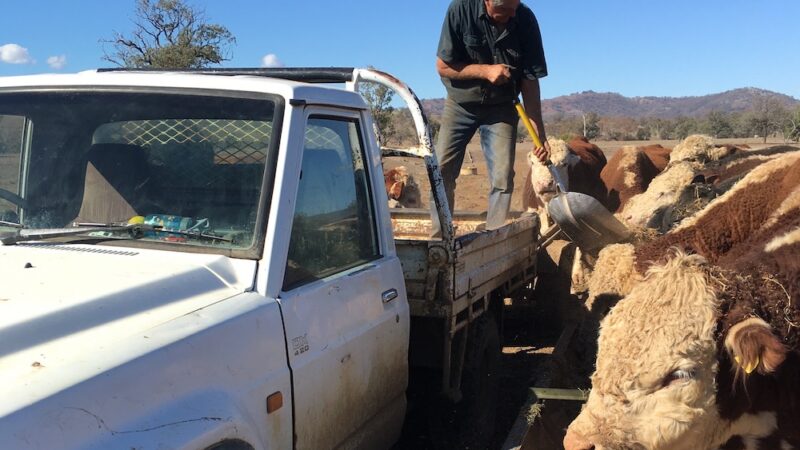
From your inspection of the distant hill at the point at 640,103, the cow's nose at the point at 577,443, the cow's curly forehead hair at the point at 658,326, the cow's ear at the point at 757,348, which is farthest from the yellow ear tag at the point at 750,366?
the distant hill at the point at 640,103

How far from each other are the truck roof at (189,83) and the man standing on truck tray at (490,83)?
3051mm

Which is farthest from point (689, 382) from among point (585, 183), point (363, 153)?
point (585, 183)

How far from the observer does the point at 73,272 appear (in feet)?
8.09

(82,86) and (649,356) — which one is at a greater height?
(82,86)

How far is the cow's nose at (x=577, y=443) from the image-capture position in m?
3.25

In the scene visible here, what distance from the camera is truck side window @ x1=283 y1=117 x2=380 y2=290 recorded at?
2975mm

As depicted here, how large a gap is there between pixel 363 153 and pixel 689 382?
185cm

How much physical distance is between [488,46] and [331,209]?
3484 mm

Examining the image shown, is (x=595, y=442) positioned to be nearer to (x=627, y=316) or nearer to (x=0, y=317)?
(x=627, y=316)

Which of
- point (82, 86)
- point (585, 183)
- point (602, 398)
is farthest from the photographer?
point (585, 183)

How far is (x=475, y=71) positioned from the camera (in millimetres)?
6074

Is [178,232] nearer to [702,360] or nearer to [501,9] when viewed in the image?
[702,360]

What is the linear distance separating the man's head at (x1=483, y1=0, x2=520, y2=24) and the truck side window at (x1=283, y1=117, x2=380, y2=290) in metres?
2.94

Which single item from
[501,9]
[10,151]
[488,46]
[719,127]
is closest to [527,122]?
[488,46]
